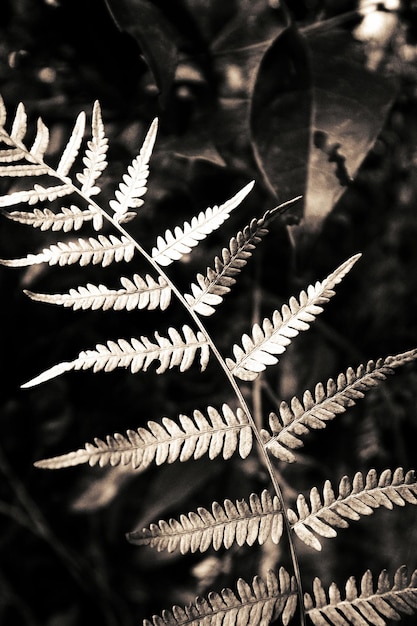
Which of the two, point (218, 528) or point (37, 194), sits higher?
point (37, 194)

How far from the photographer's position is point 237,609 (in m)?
0.32

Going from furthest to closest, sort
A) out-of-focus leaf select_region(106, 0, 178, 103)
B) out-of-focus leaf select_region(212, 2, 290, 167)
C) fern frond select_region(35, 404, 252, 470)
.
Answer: out-of-focus leaf select_region(212, 2, 290, 167)
out-of-focus leaf select_region(106, 0, 178, 103)
fern frond select_region(35, 404, 252, 470)

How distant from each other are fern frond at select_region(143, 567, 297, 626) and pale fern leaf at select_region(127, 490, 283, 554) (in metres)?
0.02

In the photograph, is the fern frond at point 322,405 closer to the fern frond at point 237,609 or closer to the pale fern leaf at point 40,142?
the fern frond at point 237,609

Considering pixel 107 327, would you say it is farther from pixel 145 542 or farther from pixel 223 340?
pixel 145 542

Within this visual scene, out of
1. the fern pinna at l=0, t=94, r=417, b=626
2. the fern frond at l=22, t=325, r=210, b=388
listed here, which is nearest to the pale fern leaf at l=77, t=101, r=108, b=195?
the fern pinna at l=0, t=94, r=417, b=626

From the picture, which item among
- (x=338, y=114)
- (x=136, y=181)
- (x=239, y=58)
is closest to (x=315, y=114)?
(x=338, y=114)

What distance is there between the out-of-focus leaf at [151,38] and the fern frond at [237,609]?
0.39 metres

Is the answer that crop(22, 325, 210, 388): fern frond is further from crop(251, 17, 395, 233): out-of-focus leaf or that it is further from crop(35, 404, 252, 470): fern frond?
crop(251, 17, 395, 233): out-of-focus leaf

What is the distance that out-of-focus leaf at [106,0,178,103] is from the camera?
0.49 meters

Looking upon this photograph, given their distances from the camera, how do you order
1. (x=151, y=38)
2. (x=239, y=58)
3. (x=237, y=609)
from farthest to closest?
(x=239, y=58) → (x=151, y=38) → (x=237, y=609)

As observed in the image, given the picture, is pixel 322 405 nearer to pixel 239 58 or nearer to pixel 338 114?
pixel 338 114

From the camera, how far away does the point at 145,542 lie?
0.31m

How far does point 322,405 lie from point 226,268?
0.32 feet
